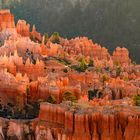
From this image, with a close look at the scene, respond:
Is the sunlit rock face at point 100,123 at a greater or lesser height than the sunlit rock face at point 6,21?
lesser

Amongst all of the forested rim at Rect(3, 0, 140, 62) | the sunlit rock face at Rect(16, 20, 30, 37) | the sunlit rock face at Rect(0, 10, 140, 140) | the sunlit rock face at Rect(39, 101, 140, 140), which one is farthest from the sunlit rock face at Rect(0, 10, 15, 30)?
the sunlit rock face at Rect(39, 101, 140, 140)

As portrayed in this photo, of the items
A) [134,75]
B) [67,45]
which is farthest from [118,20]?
[134,75]

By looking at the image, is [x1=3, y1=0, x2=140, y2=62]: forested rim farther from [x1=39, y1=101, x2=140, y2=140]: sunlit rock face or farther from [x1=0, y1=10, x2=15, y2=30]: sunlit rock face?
[x1=39, y1=101, x2=140, y2=140]: sunlit rock face

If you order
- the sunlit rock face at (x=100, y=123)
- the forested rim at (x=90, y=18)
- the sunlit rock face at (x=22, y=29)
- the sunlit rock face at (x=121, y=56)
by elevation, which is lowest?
the sunlit rock face at (x=100, y=123)

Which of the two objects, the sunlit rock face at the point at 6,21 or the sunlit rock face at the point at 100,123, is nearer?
the sunlit rock face at the point at 100,123

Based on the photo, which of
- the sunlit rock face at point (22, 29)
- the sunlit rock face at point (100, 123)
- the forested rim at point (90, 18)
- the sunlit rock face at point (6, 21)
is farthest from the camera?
the forested rim at point (90, 18)

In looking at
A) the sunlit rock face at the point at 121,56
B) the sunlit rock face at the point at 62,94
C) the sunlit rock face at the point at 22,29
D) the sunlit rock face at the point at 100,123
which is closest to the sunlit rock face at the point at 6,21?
the sunlit rock face at the point at 22,29

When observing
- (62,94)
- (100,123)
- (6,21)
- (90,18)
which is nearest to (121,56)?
(6,21)

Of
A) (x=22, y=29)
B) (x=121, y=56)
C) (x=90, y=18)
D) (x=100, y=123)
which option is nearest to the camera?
(x=100, y=123)

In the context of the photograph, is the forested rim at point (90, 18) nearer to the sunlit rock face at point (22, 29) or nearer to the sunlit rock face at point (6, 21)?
the sunlit rock face at point (22, 29)

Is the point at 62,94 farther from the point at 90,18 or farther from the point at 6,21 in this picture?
the point at 90,18

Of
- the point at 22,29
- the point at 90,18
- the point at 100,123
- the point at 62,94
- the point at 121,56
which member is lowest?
the point at 100,123

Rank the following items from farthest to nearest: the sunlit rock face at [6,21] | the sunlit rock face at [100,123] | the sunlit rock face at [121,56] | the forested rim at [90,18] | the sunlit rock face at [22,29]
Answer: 1. the forested rim at [90,18]
2. the sunlit rock face at [121,56]
3. the sunlit rock face at [22,29]
4. the sunlit rock face at [6,21]
5. the sunlit rock face at [100,123]

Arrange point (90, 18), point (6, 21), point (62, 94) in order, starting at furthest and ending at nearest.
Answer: point (90, 18)
point (6, 21)
point (62, 94)
